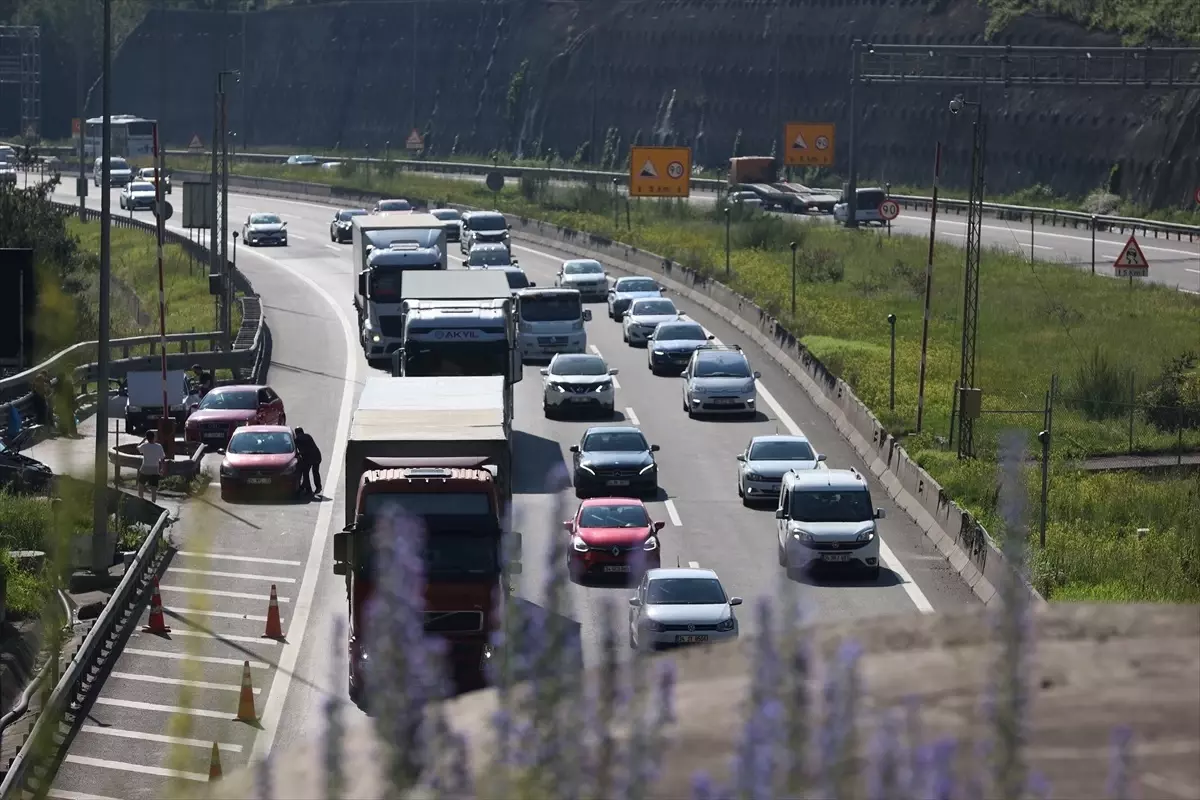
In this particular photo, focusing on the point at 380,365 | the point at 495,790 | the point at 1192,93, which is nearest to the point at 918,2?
the point at 1192,93

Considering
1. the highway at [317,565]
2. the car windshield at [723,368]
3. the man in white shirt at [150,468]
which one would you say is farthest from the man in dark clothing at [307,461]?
the car windshield at [723,368]

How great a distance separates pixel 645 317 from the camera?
191 ft

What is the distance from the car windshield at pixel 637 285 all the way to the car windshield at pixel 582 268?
4.53 metres

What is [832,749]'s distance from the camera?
2.62m

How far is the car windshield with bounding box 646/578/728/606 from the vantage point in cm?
2562

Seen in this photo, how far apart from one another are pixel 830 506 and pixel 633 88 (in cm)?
10975

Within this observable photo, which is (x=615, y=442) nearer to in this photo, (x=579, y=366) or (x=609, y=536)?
(x=609, y=536)

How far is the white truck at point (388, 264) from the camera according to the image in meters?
52.1

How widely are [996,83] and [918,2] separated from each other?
149ft

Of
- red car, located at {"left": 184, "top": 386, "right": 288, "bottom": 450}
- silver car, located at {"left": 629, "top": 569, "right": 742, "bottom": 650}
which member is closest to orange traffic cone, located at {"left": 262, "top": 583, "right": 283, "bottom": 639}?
silver car, located at {"left": 629, "top": 569, "right": 742, "bottom": 650}

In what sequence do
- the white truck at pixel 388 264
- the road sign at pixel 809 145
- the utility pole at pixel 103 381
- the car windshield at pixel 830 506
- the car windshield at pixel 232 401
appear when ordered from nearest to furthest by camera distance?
the utility pole at pixel 103 381 < the car windshield at pixel 830 506 < the car windshield at pixel 232 401 < the white truck at pixel 388 264 < the road sign at pixel 809 145

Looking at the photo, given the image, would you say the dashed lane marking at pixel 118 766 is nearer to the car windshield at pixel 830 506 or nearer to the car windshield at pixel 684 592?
the car windshield at pixel 684 592

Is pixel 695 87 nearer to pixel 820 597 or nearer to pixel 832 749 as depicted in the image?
pixel 820 597

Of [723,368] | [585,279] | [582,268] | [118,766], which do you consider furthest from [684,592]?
[582,268]
